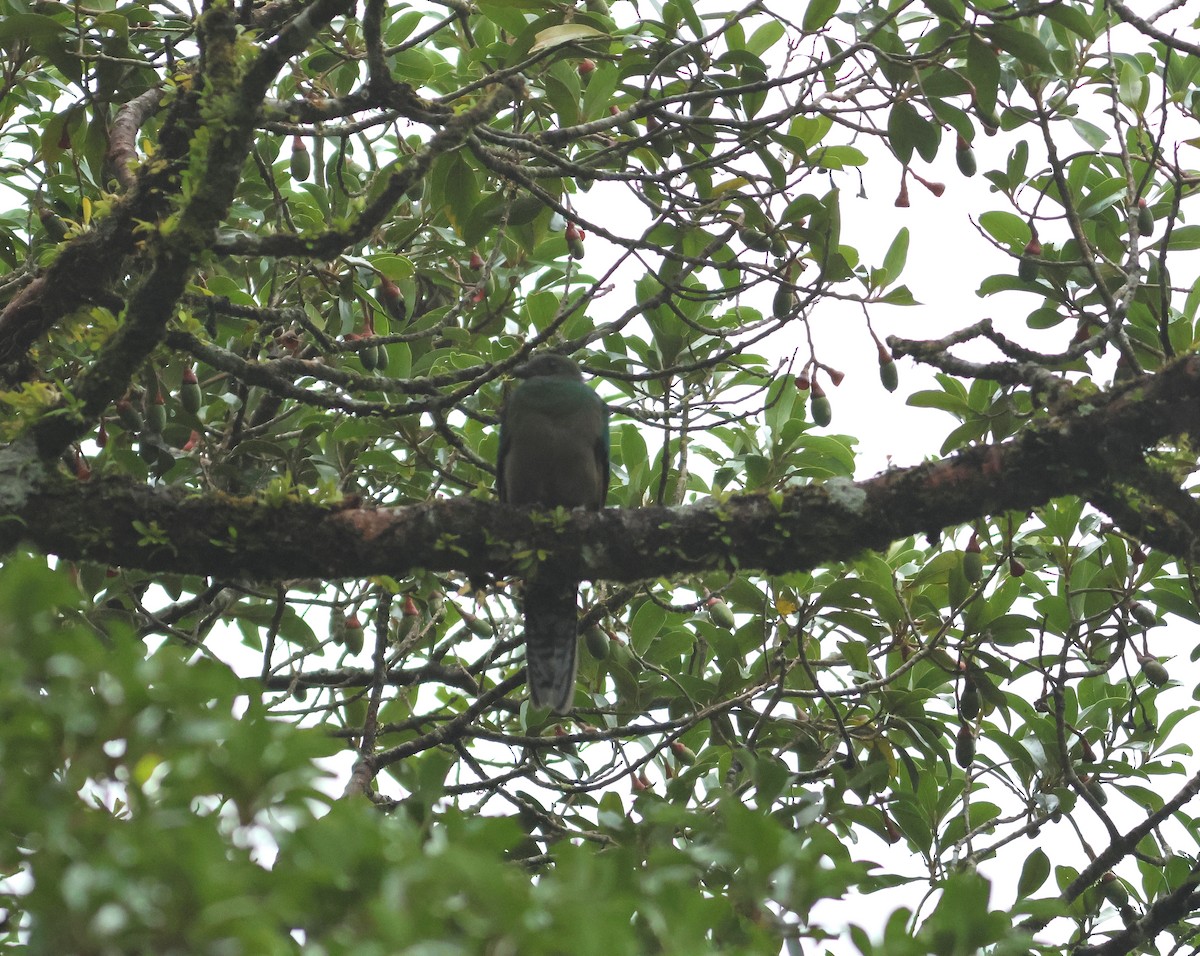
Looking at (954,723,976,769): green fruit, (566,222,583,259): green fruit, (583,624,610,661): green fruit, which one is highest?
(566,222,583,259): green fruit

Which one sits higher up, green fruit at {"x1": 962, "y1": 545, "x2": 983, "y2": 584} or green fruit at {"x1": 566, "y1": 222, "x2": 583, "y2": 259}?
green fruit at {"x1": 566, "y1": 222, "x2": 583, "y2": 259}

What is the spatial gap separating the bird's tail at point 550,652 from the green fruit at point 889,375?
1.41m

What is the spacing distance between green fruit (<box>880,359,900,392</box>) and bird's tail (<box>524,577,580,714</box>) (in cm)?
141

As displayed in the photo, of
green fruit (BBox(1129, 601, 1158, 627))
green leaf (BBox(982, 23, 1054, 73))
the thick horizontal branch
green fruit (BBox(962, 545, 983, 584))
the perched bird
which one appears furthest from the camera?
the perched bird

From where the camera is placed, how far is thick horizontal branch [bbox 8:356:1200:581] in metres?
3.00

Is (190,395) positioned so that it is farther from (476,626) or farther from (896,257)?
(896,257)

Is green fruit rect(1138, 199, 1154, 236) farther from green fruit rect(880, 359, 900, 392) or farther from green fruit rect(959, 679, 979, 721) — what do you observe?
green fruit rect(959, 679, 979, 721)

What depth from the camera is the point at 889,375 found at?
4.25 meters

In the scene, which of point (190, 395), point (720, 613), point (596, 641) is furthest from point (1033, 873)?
point (190, 395)

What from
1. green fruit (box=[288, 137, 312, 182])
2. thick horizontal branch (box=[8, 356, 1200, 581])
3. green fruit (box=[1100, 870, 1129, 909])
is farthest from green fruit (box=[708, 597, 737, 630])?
green fruit (box=[288, 137, 312, 182])

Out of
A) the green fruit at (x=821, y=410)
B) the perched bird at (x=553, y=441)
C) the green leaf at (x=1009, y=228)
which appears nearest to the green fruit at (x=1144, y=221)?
the green leaf at (x=1009, y=228)

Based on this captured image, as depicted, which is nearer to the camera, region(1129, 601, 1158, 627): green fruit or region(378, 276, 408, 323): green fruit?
region(1129, 601, 1158, 627): green fruit

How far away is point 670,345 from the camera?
4.87 metres

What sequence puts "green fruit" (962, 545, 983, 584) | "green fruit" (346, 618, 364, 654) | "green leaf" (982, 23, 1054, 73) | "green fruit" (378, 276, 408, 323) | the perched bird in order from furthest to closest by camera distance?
the perched bird → "green fruit" (346, 618, 364, 654) → "green fruit" (378, 276, 408, 323) → "green fruit" (962, 545, 983, 584) → "green leaf" (982, 23, 1054, 73)
